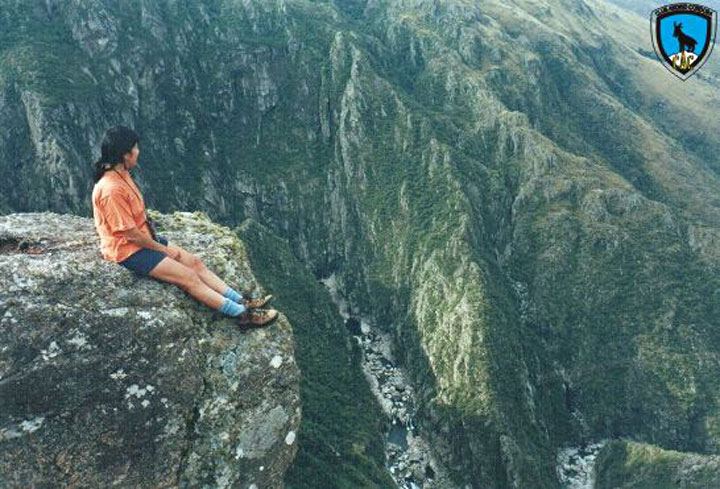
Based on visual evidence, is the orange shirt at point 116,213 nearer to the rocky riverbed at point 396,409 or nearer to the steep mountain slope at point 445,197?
the rocky riverbed at point 396,409

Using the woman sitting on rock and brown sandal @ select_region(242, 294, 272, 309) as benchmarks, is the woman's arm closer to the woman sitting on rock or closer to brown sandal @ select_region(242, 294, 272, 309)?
the woman sitting on rock

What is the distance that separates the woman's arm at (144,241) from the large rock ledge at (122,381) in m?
1.38

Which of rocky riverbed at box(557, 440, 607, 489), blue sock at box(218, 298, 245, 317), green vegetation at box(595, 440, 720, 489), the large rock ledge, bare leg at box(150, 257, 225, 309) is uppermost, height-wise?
bare leg at box(150, 257, 225, 309)

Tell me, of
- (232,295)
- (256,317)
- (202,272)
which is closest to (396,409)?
(256,317)

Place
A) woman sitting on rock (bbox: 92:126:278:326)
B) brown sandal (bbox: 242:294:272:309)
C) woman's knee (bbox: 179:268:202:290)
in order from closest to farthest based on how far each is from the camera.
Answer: woman sitting on rock (bbox: 92:126:278:326) → woman's knee (bbox: 179:268:202:290) → brown sandal (bbox: 242:294:272:309)

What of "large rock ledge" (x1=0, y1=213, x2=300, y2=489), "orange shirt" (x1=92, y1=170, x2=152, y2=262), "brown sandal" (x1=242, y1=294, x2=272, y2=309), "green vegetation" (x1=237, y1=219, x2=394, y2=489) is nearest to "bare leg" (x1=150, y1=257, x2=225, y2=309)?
"large rock ledge" (x1=0, y1=213, x2=300, y2=489)

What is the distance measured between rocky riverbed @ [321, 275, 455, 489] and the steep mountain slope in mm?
3901

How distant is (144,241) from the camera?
741 inches

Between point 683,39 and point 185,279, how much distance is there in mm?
45219

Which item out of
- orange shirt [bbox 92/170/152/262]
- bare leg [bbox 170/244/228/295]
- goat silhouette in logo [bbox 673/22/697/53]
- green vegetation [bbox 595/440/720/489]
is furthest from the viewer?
green vegetation [bbox 595/440/720/489]

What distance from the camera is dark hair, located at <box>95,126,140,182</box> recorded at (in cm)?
1886

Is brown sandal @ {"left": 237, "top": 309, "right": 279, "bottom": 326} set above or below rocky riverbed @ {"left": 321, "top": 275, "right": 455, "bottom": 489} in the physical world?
above

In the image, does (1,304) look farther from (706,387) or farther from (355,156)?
(355,156)

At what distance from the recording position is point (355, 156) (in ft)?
589
